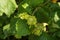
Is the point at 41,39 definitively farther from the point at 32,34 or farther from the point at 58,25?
the point at 58,25

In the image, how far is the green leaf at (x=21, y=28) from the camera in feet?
4.17

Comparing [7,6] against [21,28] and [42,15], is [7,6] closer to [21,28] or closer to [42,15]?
[21,28]

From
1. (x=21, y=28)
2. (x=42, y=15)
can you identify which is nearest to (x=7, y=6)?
(x=21, y=28)

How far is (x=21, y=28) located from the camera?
4.21 ft

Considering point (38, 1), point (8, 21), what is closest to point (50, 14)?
point (38, 1)

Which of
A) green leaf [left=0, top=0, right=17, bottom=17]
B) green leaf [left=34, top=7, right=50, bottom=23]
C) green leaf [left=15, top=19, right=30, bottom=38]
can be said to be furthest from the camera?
green leaf [left=34, top=7, right=50, bottom=23]

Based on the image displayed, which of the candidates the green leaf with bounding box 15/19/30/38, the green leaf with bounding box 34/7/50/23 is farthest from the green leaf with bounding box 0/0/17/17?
the green leaf with bounding box 34/7/50/23

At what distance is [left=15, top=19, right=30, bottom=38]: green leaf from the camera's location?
1.27m

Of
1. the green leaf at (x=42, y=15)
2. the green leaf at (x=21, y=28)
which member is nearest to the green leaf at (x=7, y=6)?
the green leaf at (x=21, y=28)

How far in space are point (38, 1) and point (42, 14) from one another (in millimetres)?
172

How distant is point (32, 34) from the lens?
1.38 m

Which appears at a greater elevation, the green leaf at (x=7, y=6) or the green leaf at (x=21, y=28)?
the green leaf at (x=7, y=6)

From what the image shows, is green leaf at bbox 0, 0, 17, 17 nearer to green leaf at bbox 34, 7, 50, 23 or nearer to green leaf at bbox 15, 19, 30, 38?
green leaf at bbox 15, 19, 30, 38

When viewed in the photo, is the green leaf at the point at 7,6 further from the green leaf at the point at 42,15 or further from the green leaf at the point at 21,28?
the green leaf at the point at 42,15
